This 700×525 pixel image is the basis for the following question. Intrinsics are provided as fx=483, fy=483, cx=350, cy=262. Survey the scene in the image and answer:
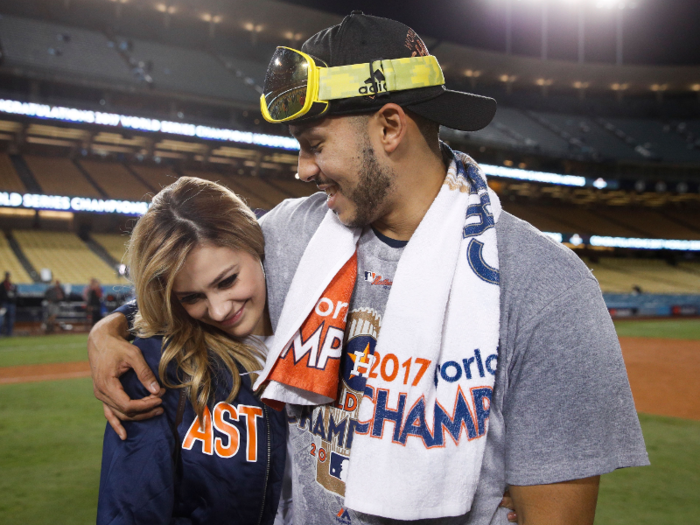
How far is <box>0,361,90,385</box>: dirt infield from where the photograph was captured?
27.8 ft

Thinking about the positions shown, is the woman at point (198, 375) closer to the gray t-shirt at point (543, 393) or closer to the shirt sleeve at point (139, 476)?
the shirt sleeve at point (139, 476)

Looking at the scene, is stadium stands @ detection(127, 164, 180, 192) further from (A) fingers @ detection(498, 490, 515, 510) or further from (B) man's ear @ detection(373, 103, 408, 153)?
(A) fingers @ detection(498, 490, 515, 510)

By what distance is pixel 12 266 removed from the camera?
18.7 meters

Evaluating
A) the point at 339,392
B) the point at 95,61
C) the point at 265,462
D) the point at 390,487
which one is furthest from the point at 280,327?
the point at 95,61

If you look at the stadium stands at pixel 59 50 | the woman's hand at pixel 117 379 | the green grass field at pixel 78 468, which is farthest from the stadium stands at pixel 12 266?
the woman's hand at pixel 117 379

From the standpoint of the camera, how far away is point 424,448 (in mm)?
1364

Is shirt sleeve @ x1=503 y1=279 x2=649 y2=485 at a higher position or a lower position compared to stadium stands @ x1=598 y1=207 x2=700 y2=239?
lower

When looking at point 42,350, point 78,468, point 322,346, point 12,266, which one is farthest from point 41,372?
point 12,266

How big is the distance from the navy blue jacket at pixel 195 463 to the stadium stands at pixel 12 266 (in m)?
19.4

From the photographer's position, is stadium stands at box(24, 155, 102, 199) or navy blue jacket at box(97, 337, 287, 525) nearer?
navy blue jacket at box(97, 337, 287, 525)

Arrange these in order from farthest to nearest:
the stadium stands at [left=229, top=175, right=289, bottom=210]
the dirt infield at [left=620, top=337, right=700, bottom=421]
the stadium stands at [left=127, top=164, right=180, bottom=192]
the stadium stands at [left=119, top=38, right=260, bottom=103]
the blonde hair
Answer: the stadium stands at [left=229, top=175, right=289, bottom=210], the stadium stands at [left=127, top=164, right=180, bottom=192], the stadium stands at [left=119, top=38, right=260, bottom=103], the dirt infield at [left=620, top=337, right=700, bottom=421], the blonde hair

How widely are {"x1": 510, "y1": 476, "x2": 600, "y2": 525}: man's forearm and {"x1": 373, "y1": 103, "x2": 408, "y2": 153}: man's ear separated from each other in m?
1.10

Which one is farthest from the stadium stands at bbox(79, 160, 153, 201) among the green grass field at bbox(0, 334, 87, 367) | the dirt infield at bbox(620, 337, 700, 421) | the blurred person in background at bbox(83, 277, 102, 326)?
the dirt infield at bbox(620, 337, 700, 421)

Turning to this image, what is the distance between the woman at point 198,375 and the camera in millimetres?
1629
